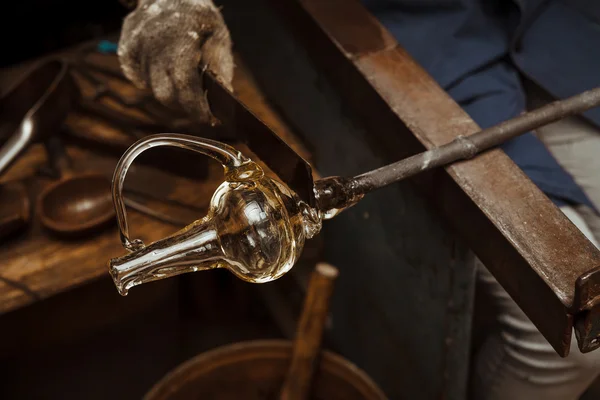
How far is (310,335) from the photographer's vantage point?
48.2 inches

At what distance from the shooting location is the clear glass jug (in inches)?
25.1

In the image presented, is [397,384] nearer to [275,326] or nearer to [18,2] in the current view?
[275,326]

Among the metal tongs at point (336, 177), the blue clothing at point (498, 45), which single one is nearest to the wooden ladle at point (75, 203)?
the metal tongs at point (336, 177)

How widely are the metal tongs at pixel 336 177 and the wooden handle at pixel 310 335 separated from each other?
42 cm

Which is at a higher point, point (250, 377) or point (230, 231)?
point (230, 231)

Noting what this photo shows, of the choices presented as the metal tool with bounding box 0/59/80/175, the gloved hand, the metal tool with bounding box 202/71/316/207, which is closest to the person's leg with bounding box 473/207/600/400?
the metal tool with bounding box 202/71/316/207

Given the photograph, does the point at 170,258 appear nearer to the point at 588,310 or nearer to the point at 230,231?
the point at 230,231

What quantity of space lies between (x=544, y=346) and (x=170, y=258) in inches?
24.8

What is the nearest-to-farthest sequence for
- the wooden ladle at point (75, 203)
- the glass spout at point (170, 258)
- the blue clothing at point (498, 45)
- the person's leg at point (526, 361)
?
the glass spout at point (170, 258) < the person's leg at point (526, 361) < the blue clothing at point (498, 45) < the wooden ladle at point (75, 203)

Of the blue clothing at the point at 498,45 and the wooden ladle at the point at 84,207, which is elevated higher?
the wooden ladle at the point at 84,207

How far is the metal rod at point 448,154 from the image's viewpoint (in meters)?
0.70

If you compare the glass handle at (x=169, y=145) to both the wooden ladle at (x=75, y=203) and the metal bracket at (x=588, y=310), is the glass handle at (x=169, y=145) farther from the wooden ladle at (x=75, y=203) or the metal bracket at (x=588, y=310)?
the wooden ladle at (x=75, y=203)

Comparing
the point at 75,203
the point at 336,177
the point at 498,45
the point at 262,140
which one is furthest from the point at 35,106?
the point at 498,45

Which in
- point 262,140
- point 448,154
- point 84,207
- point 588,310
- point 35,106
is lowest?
point 588,310
